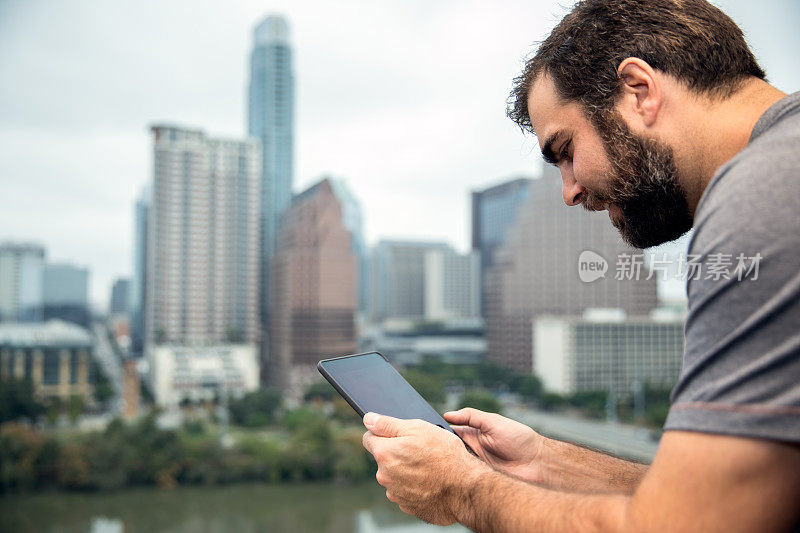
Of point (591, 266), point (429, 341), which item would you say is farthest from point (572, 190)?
point (429, 341)

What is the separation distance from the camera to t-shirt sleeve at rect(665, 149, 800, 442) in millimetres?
254

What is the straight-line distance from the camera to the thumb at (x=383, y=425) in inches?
17.1

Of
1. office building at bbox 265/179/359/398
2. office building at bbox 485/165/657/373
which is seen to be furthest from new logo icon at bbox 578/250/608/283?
office building at bbox 265/179/359/398

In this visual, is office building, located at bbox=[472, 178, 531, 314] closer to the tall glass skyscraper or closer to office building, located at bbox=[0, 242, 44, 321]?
the tall glass skyscraper

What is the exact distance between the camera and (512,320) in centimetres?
1259

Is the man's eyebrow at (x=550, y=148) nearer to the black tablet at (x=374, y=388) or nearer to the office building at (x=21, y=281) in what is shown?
the black tablet at (x=374, y=388)

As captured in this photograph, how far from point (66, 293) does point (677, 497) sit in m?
15.8

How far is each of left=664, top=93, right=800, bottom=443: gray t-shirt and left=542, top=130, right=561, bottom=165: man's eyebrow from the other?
0.17m

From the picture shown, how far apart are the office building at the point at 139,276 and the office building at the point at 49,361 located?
3.56 meters

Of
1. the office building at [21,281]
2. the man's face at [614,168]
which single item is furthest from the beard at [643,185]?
the office building at [21,281]

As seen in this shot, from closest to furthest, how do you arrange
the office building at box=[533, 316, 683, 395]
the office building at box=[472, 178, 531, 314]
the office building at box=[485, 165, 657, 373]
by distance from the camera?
the office building at box=[533, 316, 683, 395]
the office building at box=[485, 165, 657, 373]
the office building at box=[472, 178, 531, 314]

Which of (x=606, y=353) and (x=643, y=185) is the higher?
(x=643, y=185)

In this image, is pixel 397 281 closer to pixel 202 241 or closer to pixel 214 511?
pixel 202 241

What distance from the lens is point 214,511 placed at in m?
7.19
